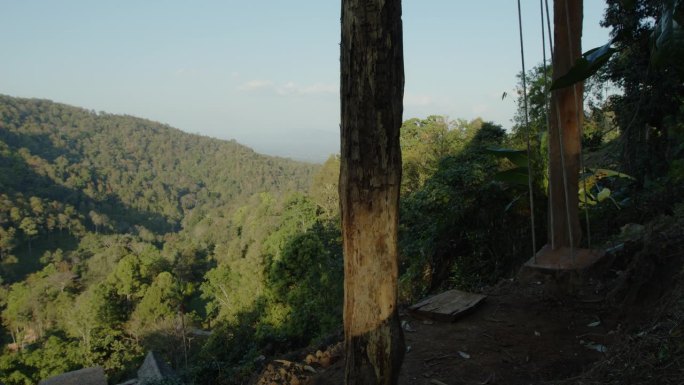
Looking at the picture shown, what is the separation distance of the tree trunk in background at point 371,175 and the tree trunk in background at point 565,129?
1.72 m

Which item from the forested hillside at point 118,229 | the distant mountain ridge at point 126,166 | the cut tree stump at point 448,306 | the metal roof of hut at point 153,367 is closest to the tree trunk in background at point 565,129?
the cut tree stump at point 448,306

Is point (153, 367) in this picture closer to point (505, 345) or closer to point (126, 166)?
point (505, 345)

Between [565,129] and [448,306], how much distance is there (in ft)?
4.55

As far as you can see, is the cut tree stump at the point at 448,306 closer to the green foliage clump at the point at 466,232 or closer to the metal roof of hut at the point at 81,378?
the green foliage clump at the point at 466,232

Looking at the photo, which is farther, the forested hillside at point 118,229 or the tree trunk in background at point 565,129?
the forested hillside at point 118,229

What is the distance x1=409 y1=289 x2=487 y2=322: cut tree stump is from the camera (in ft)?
9.93

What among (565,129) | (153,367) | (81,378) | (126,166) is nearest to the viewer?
(565,129)

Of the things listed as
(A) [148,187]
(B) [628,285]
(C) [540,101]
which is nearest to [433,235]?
(B) [628,285]

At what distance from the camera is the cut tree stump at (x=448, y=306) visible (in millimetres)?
3027

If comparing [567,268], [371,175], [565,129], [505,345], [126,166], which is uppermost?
[126,166]

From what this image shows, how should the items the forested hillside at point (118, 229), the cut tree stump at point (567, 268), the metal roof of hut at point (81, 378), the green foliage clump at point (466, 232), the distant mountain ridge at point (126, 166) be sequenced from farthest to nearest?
the distant mountain ridge at point (126, 166), the forested hillside at point (118, 229), the metal roof of hut at point (81, 378), the green foliage clump at point (466, 232), the cut tree stump at point (567, 268)

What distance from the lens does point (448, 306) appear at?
3152 mm

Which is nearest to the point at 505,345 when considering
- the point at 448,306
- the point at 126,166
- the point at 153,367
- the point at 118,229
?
the point at 448,306

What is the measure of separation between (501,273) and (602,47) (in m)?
3.25
